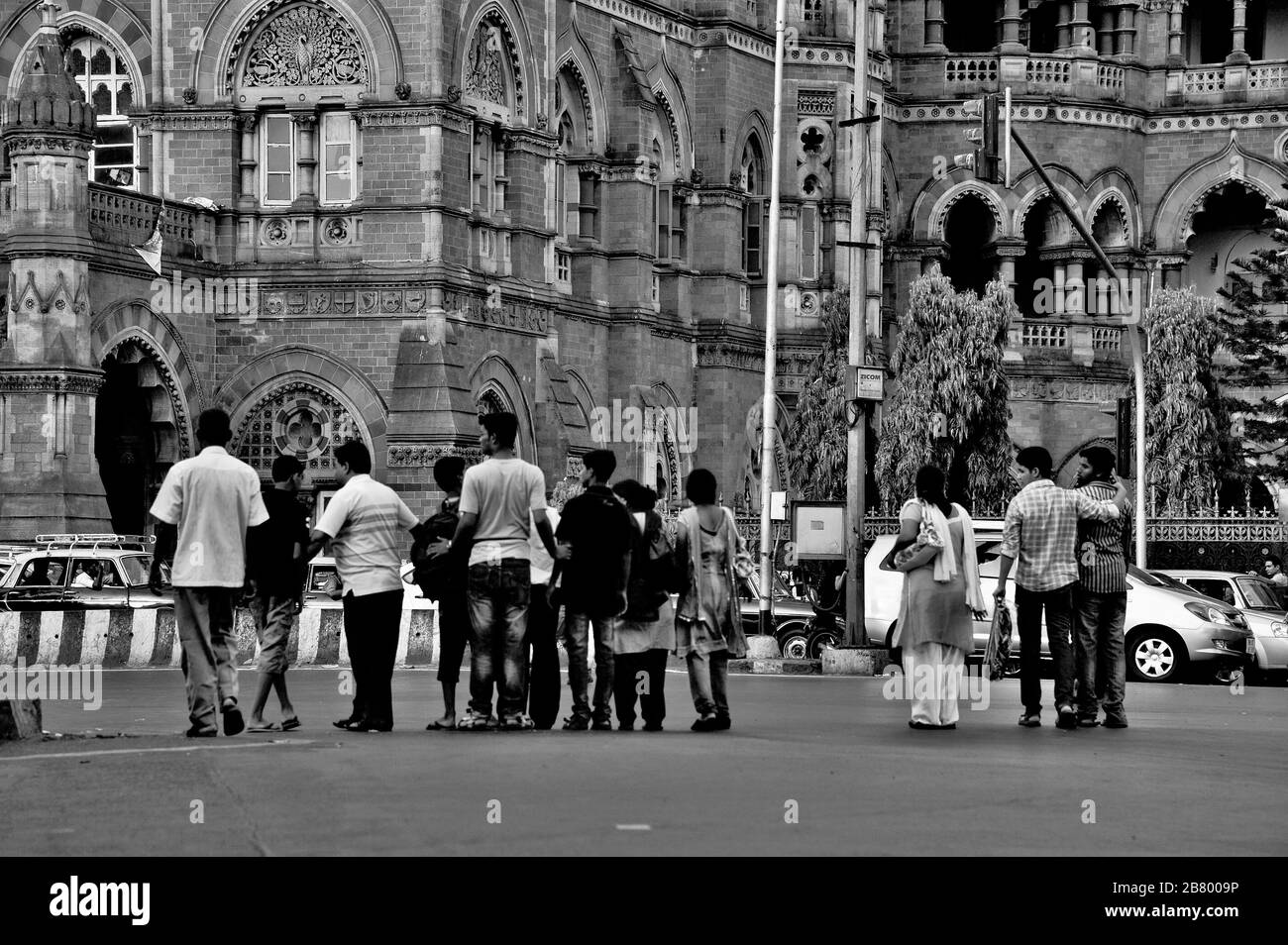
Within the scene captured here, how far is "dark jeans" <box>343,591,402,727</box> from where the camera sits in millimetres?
17141

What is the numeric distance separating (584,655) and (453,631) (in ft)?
3.29

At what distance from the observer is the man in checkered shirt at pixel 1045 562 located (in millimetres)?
18609

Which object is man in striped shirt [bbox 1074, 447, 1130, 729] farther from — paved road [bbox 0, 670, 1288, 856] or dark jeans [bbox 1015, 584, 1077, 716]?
paved road [bbox 0, 670, 1288, 856]

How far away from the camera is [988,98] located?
29562mm

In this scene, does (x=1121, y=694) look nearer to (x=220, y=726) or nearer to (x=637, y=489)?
(x=637, y=489)

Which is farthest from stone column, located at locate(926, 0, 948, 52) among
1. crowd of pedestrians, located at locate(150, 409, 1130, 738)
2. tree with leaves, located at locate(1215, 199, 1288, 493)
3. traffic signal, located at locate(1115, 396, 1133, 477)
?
crowd of pedestrians, located at locate(150, 409, 1130, 738)

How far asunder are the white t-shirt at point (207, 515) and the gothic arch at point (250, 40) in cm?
2220

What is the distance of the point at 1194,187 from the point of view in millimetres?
56719

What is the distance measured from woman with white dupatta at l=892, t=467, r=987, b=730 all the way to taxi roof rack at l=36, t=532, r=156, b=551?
13771 millimetres

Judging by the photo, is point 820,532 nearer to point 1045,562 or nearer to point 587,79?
point 1045,562

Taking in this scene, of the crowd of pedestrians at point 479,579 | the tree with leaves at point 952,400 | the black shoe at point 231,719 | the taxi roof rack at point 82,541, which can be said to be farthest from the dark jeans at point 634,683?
the tree with leaves at point 952,400

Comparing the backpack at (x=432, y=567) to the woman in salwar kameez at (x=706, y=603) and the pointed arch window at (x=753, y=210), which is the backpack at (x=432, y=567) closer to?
the woman in salwar kameez at (x=706, y=603)

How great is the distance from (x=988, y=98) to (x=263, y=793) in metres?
18.6

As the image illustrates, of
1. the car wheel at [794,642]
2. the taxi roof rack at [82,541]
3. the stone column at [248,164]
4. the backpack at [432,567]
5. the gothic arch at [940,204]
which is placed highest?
the gothic arch at [940,204]
